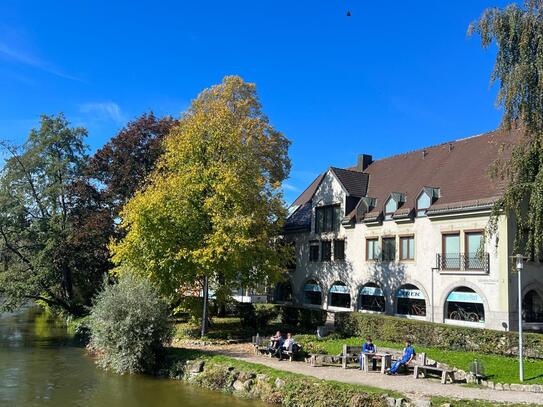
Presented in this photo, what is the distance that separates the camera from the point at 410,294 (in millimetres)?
34125

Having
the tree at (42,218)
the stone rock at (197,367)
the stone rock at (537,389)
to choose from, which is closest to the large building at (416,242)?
the stone rock at (537,389)

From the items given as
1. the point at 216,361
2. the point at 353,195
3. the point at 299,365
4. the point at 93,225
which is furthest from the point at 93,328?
the point at 353,195

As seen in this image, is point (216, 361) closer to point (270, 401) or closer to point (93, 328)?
point (270, 401)

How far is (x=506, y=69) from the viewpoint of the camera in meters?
21.1

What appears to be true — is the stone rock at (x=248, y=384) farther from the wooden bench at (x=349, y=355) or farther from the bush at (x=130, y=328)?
the bush at (x=130, y=328)

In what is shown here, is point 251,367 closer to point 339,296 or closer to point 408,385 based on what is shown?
point 408,385

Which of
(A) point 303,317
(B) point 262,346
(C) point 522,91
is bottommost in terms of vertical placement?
(B) point 262,346

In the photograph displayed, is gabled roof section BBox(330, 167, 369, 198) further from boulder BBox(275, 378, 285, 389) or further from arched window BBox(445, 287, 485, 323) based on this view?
boulder BBox(275, 378, 285, 389)

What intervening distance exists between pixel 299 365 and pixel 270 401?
3.41m

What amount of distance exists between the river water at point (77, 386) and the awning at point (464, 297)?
656 inches

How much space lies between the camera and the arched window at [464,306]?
97.7 feet

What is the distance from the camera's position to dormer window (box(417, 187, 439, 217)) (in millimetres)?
33281

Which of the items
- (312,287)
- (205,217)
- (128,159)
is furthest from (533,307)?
(128,159)

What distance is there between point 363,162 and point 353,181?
169 inches
